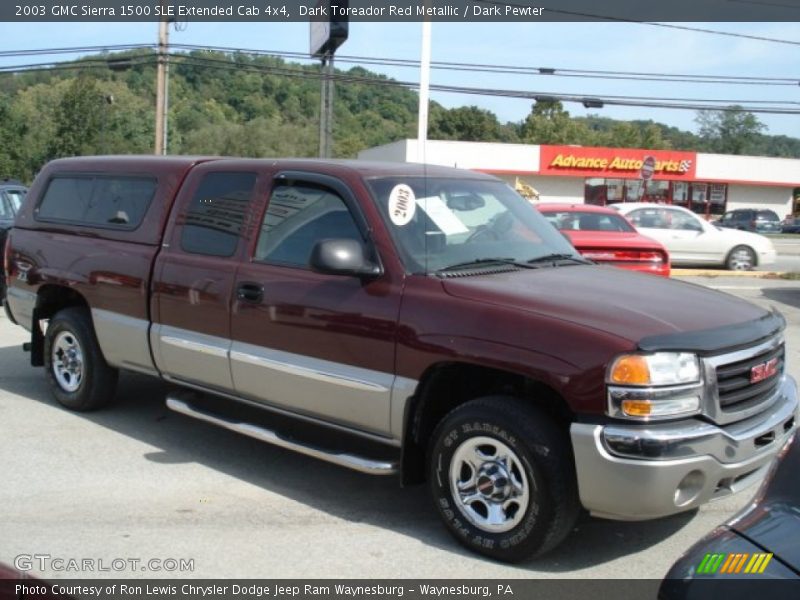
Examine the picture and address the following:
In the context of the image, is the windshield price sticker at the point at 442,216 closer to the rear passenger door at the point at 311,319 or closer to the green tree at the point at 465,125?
the rear passenger door at the point at 311,319

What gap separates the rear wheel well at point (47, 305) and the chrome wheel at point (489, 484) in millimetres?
3723

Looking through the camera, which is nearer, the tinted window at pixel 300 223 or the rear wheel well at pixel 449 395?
the rear wheel well at pixel 449 395

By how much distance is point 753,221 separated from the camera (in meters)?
41.2

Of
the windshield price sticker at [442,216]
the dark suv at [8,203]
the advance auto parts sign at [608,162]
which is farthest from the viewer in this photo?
the advance auto parts sign at [608,162]

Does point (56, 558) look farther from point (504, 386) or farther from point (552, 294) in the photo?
point (552, 294)

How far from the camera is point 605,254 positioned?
464 inches

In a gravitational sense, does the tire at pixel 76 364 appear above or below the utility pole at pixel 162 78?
below

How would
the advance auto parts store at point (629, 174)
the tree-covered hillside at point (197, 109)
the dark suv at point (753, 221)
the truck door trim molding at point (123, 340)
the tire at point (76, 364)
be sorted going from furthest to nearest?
the advance auto parts store at point (629, 174) → the dark suv at point (753, 221) → the tree-covered hillside at point (197, 109) → the tire at point (76, 364) → the truck door trim molding at point (123, 340)


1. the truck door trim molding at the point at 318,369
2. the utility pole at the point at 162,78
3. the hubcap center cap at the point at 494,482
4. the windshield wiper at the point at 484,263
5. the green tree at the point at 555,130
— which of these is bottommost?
the hubcap center cap at the point at 494,482

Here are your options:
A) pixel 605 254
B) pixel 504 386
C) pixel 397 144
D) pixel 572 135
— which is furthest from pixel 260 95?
pixel 572 135

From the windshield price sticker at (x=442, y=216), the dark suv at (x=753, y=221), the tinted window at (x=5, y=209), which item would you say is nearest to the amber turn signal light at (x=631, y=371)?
the windshield price sticker at (x=442, y=216)

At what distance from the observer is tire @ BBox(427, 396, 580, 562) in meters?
3.80

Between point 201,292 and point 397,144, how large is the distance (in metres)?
39.5

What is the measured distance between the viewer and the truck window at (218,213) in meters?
5.25
